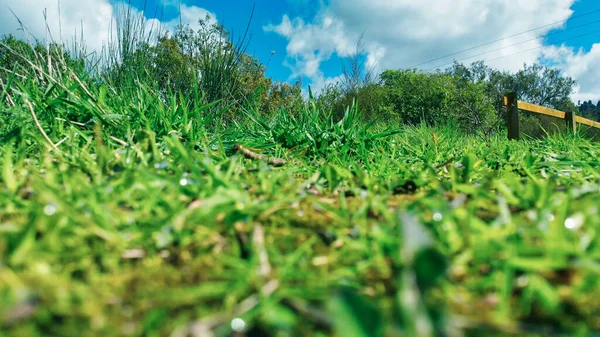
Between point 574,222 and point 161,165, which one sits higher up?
point 161,165

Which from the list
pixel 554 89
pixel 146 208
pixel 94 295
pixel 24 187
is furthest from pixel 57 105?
pixel 554 89

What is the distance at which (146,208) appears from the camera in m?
0.91

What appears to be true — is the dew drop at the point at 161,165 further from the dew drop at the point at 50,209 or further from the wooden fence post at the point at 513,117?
the wooden fence post at the point at 513,117

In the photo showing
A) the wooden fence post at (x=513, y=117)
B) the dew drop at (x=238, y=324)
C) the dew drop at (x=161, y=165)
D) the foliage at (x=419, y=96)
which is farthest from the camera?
the foliage at (x=419, y=96)

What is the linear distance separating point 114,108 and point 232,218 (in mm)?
1802

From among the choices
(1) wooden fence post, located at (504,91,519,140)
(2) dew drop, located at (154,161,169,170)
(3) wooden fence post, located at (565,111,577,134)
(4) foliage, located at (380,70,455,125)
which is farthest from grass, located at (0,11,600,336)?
(4) foliage, located at (380,70,455,125)

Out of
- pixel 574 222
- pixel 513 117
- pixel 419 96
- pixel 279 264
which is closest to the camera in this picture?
pixel 279 264

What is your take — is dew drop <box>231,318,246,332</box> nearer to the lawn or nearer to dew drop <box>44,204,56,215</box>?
the lawn

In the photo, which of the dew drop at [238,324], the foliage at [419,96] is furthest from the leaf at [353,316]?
the foliage at [419,96]

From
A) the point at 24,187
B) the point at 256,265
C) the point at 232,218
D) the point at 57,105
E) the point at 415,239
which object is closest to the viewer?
the point at 415,239

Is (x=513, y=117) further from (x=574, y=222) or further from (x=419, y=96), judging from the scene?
(x=419, y=96)

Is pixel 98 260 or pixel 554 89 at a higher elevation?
pixel 554 89

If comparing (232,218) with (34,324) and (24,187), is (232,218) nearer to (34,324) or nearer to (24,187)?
(34,324)

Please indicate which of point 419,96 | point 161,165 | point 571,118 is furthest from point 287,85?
point 161,165
